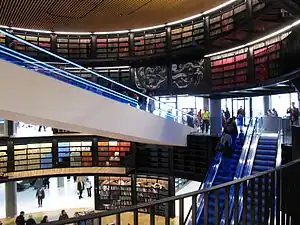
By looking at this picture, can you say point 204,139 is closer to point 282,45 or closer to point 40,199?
point 282,45

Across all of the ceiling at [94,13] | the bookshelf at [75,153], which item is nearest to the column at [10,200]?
the bookshelf at [75,153]

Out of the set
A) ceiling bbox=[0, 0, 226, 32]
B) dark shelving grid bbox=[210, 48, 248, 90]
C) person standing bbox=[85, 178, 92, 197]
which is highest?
ceiling bbox=[0, 0, 226, 32]

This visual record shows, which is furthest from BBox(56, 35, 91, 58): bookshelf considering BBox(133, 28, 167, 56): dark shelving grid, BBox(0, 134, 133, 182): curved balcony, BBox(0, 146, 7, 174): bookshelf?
BBox(0, 146, 7, 174): bookshelf

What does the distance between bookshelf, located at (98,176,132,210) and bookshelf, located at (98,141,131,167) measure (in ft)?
2.78

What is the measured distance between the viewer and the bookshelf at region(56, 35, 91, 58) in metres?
16.6

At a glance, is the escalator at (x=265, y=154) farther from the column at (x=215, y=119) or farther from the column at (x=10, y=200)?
the column at (x=10, y=200)

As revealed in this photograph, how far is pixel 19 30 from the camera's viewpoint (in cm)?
1567

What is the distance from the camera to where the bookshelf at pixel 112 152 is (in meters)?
15.1

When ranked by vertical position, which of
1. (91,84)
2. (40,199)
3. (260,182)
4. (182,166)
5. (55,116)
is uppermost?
(91,84)

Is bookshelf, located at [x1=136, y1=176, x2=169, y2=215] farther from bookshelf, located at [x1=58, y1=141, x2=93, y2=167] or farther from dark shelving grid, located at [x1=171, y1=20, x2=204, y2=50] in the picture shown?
dark shelving grid, located at [x1=171, y1=20, x2=204, y2=50]

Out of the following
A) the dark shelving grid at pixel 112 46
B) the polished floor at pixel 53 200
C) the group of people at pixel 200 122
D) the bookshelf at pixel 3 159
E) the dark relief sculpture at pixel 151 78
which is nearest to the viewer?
the group of people at pixel 200 122

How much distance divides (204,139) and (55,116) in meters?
7.32

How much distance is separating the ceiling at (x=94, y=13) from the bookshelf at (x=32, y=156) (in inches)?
200

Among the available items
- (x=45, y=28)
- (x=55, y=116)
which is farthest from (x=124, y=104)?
(x=45, y=28)
